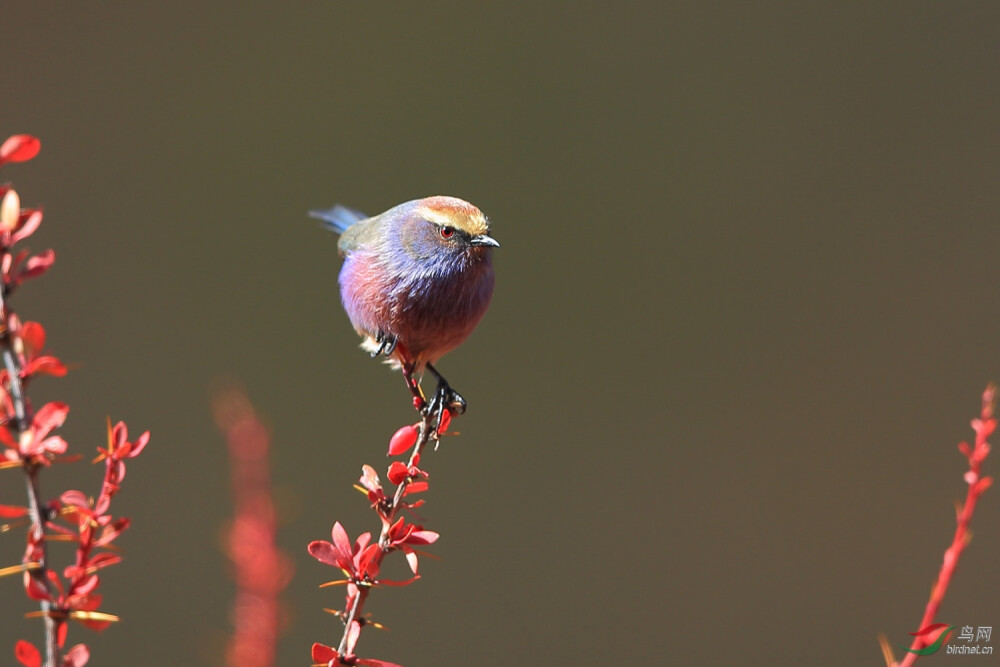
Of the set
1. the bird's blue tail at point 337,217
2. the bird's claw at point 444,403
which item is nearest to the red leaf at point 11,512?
the bird's claw at point 444,403

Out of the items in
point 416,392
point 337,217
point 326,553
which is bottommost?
point 326,553

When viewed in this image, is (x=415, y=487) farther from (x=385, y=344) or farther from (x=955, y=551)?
(x=385, y=344)

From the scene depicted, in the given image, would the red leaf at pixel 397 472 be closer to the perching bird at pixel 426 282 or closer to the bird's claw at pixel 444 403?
the bird's claw at pixel 444 403

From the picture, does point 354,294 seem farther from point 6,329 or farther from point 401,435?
point 6,329

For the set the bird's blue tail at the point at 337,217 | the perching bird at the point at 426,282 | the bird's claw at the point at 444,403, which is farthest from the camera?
the bird's blue tail at the point at 337,217

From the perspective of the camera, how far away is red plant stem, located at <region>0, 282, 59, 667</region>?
1.75 feet

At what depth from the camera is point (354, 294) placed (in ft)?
5.82

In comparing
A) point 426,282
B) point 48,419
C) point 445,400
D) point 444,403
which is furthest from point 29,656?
point 426,282

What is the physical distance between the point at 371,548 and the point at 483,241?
1.05 meters

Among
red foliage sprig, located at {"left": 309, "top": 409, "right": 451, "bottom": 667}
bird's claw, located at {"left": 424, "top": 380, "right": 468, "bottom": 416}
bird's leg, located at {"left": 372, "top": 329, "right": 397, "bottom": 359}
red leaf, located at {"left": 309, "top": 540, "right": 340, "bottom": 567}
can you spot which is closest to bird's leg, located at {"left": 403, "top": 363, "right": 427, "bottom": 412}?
bird's claw, located at {"left": 424, "top": 380, "right": 468, "bottom": 416}

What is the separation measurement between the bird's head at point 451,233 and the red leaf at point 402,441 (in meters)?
0.91

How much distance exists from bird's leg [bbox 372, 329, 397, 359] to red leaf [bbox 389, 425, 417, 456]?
897 mm

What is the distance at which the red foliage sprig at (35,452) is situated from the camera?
20.8 inches

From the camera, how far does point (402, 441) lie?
0.75 meters
